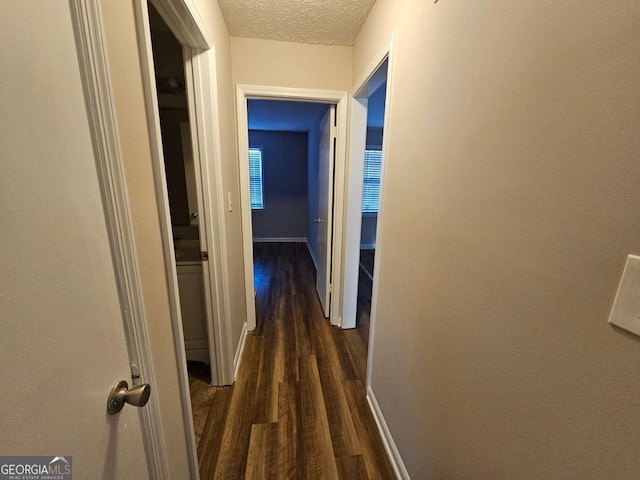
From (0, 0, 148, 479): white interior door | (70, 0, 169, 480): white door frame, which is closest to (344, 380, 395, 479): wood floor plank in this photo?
(70, 0, 169, 480): white door frame

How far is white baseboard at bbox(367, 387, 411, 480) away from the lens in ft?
4.08

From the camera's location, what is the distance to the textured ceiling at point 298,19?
1.55 metres

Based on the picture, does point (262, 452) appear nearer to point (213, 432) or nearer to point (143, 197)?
point (213, 432)

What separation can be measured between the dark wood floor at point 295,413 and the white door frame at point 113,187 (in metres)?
0.78

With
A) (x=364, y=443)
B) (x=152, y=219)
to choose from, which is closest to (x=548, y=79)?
(x=152, y=219)

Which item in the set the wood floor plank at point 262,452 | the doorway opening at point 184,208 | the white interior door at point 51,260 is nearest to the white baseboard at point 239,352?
the doorway opening at point 184,208

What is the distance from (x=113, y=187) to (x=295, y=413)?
5.24 ft

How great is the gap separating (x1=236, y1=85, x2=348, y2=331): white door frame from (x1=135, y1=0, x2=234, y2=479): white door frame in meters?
0.61

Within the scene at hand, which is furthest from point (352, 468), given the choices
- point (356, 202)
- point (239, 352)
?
Answer: point (356, 202)

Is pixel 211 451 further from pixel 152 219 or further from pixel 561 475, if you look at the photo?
pixel 561 475

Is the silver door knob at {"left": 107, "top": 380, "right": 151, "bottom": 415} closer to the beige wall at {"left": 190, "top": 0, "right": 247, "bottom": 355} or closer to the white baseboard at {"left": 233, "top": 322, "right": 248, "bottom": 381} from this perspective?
the beige wall at {"left": 190, "top": 0, "right": 247, "bottom": 355}

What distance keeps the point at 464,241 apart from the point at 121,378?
1003 millimetres

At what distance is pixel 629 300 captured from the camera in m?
0.43

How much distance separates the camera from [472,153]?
78 cm
